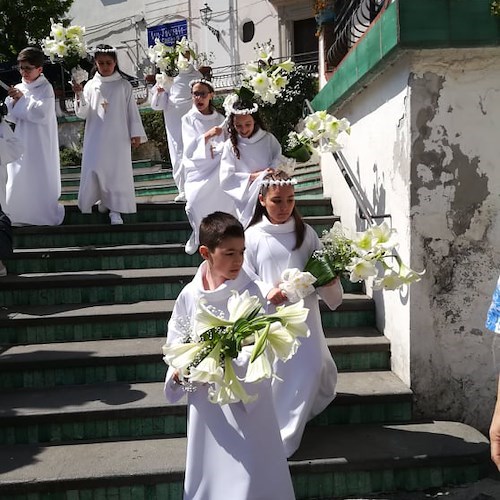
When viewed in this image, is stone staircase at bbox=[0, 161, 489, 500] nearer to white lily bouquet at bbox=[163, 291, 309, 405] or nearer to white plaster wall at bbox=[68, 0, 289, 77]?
white lily bouquet at bbox=[163, 291, 309, 405]

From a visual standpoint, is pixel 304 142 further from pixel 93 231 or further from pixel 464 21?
pixel 93 231

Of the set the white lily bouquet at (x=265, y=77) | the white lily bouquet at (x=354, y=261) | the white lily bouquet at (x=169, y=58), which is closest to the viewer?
the white lily bouquet at (x=354, y=261)

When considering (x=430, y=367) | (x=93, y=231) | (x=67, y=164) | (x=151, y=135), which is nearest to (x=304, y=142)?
(x=430, y=367)

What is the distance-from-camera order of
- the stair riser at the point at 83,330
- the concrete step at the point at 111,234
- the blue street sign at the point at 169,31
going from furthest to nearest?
the blue street sign at the point at 169,31 → the concrete step at the point at 111,234 → the stair riser at the point at 83,330

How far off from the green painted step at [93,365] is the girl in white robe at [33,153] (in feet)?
8.47

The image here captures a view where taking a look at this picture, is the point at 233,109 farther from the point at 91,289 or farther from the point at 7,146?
the point at 7,146

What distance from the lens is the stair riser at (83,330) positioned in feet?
16.4

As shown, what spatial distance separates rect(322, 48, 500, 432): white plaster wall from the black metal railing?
50.9 inches

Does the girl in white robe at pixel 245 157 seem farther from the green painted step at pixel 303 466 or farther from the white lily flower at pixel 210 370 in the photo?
the white lily flower at pixel 210 370

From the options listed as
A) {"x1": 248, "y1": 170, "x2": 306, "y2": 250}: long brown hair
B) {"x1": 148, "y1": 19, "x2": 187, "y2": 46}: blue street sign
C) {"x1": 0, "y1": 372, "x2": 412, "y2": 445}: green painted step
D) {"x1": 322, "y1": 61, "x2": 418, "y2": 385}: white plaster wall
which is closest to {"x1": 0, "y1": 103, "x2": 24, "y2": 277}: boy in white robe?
{"x1": 0, "y1": 372, "x2": 412, "y2": 445}: green painted step

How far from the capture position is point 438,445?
3.92m

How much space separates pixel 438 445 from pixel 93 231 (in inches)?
165

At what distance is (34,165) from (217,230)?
4853mm

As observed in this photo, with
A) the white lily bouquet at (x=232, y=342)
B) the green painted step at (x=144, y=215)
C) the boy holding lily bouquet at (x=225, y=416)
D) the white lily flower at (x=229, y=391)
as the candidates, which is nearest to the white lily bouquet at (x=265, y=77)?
the green painted step at (x=144, y=215)
